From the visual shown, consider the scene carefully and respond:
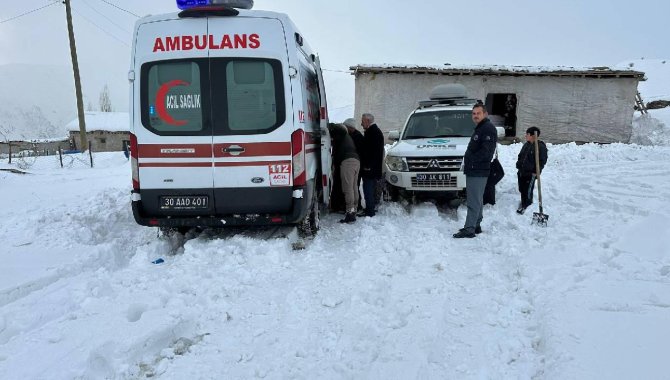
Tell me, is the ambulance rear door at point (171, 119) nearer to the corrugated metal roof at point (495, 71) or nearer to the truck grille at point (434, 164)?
the truck grille at point (434, 164)

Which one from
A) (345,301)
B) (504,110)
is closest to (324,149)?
(345,301)

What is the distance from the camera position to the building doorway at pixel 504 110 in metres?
23.0

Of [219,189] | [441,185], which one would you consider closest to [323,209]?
[441,185]

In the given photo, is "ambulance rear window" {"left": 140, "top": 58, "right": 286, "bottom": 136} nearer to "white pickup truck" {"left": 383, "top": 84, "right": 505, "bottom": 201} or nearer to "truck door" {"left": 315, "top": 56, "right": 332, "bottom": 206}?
"truck door" {"left": 315, "top": 56, "right": 332, "bottom": 206}

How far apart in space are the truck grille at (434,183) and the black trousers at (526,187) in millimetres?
1103

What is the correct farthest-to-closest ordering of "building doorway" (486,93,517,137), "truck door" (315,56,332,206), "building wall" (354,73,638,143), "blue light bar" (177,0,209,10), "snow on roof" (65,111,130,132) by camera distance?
"snow on roof" (65,111,130,132) < "building doorway" (486,93,517,137) < "building wall" (354,73,638,143) < "truck door" (315,56,332,206) < "blue light bar" (177,0,209,10)

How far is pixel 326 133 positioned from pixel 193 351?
5.04m

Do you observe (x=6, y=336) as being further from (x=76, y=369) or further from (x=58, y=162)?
(x=58, y=162)

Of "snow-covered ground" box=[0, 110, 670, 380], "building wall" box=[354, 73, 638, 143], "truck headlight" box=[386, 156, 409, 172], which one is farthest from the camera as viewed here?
"building wall" box=[354, 73, 638, 143]

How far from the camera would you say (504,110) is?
25.1 meters

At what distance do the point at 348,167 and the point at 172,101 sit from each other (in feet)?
10.1

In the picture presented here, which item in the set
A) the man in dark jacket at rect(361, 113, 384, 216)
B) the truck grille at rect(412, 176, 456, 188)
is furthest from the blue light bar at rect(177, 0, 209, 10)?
the truck grille at rect(412, 176, 456, 188)

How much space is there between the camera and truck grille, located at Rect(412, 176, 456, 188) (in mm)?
7621

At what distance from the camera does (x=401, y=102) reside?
18.8m
